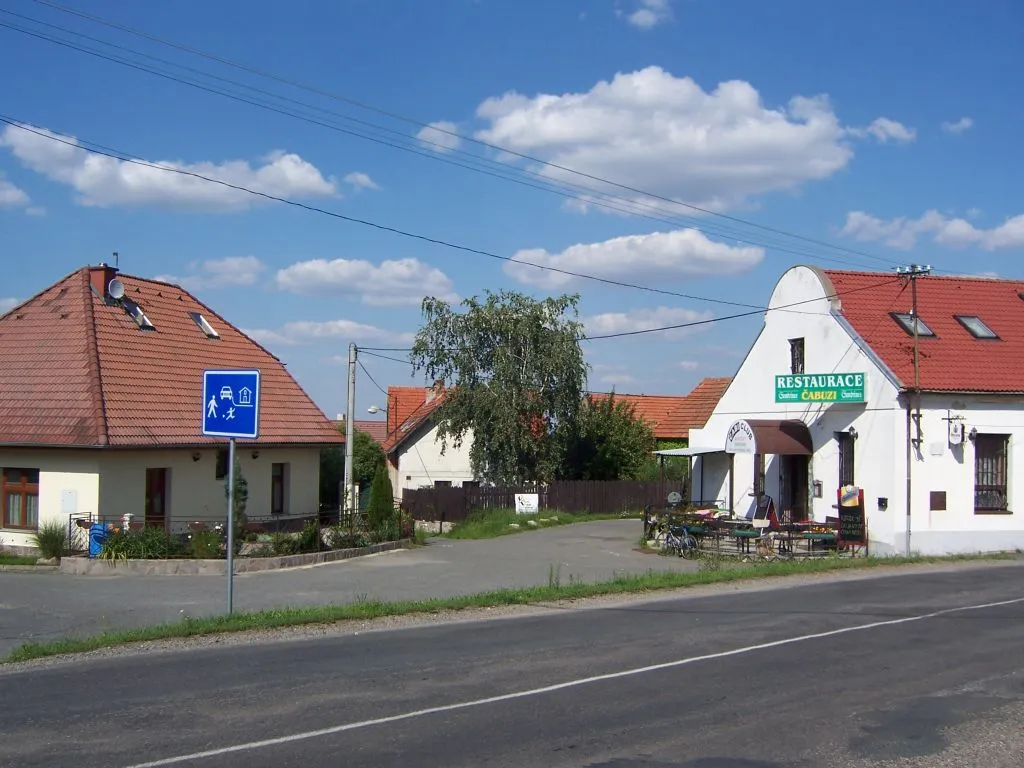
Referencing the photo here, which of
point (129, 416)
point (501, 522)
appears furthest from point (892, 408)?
point (129, 416)

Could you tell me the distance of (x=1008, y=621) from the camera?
1364 centimetres

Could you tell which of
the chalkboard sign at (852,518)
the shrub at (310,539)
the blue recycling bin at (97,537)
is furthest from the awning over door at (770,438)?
the blue recycling bin at (97,537)

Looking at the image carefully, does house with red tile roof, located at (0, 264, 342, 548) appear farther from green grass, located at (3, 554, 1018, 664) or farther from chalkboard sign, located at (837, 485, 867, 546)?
chalkboard sign, located at (837, 485, 867, 546)

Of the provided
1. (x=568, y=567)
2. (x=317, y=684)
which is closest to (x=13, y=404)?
(x=568, y=567)

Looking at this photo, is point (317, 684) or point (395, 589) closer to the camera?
point (317, 684)

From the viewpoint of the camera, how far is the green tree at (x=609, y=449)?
44.1m

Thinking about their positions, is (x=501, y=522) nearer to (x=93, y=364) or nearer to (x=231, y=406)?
(x=93, y=364)

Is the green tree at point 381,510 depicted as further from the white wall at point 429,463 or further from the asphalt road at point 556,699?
the white wall at point 429,463

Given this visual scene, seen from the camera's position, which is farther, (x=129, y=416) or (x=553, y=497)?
(x=553, y=497)

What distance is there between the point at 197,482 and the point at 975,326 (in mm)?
21776

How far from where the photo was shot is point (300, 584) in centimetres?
1894

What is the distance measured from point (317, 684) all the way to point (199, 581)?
1084 centimetres

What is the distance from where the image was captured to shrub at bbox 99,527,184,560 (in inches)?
822

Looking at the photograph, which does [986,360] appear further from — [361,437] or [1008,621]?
[361,437]
